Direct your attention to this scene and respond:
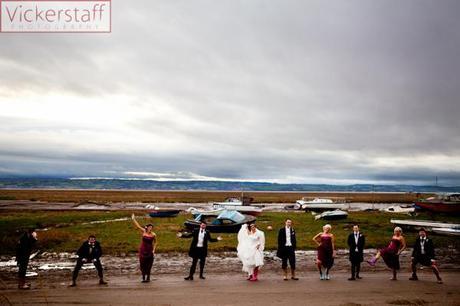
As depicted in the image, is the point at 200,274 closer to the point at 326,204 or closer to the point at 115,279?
the point at 115,279

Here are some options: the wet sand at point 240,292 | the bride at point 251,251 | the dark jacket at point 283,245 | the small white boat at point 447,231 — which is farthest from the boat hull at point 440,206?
the bride at point 251,251

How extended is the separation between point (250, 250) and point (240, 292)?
8.03ft

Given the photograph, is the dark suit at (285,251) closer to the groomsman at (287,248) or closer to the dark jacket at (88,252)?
the groomsman at (287,248)

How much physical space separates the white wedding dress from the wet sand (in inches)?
23.1

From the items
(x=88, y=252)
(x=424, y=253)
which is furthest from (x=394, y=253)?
(x=88, y=252)

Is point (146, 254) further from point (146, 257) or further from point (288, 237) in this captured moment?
point (288, 237)

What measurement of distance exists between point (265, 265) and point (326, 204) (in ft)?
127

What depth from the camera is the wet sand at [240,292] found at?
9852 millimetres

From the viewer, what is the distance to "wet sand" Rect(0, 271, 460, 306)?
32.3 feet

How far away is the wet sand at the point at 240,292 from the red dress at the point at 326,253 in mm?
607

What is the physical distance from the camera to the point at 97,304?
950cm

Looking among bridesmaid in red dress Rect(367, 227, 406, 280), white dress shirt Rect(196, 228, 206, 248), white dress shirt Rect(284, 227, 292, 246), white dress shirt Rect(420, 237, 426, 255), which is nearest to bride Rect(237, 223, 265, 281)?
white dress shirt Rect(284, 227, 292, 246)

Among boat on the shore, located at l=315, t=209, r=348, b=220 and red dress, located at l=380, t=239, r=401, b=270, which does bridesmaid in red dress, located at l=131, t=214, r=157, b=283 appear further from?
boat on the shore, located at l=315, t=209, r=348, b=220

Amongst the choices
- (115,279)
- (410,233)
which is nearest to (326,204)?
A: (410,233)
